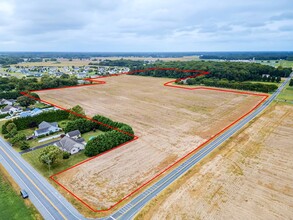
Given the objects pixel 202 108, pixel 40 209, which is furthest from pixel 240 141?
pixel 40 209

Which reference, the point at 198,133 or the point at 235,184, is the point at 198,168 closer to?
the point at 235,184

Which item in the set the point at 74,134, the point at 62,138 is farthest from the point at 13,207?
the point at 74,134

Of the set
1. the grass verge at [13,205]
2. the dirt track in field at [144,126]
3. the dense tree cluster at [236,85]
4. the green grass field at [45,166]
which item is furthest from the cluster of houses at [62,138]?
the dense tree cluster at [236,85]

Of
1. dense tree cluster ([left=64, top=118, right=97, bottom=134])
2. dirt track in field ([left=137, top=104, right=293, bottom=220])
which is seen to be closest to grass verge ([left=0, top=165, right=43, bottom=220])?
dirt track in field ([left=137, top=104, right=293, bottom=220])

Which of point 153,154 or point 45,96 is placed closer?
point 153,154

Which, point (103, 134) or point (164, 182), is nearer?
point (164, 182)

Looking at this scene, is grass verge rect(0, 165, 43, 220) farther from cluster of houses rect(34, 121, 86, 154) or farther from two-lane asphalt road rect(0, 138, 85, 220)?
cluster of houses rect(34, 121, 86, 154)

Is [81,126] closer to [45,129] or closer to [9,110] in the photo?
[45,129]
